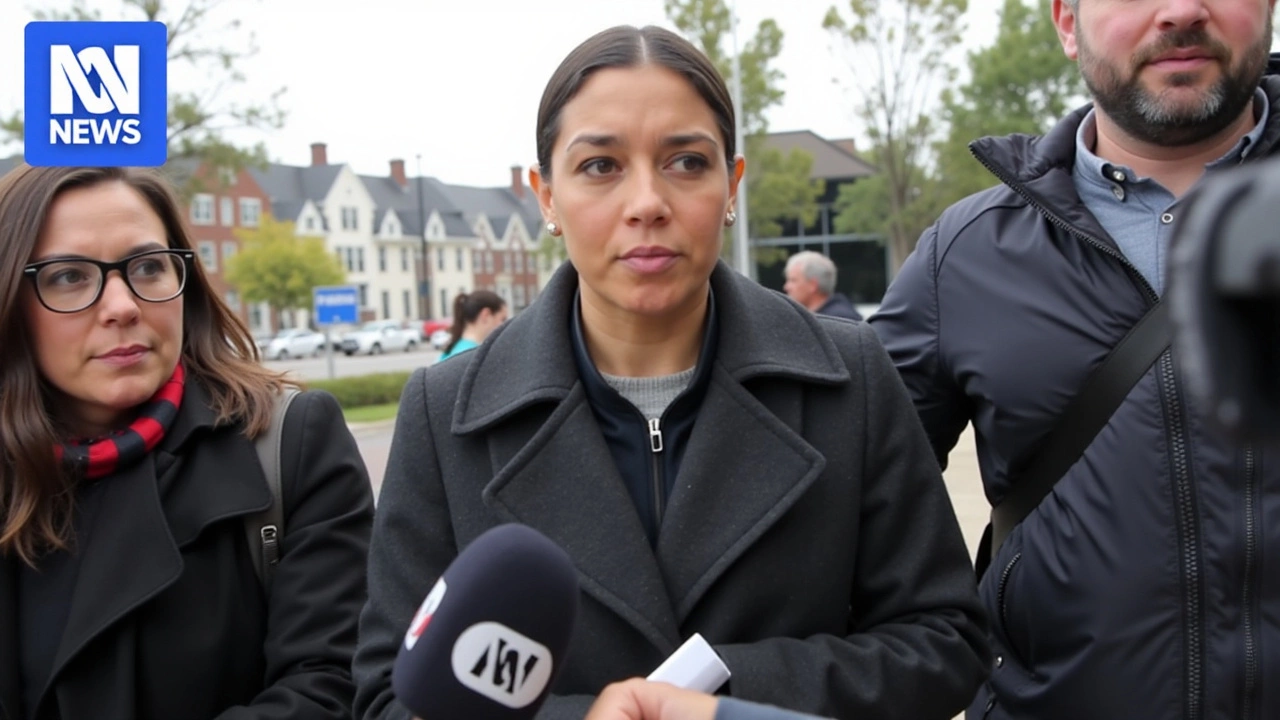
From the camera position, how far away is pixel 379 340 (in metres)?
55.1

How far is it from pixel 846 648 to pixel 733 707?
1.99 ft

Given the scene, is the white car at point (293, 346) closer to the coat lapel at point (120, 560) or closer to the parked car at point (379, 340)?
the parked car at point (379, 340)

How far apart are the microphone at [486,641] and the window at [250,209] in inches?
2922

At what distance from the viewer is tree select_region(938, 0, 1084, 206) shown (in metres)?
30.5

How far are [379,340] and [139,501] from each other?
53681 millimetres

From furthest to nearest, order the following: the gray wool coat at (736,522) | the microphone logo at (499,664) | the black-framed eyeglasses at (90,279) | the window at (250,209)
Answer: the window at (250,209) < the black-framed eyeglasses at (90,279) < the gray wool coat at (736,522) < the microphone logo at (499,664)

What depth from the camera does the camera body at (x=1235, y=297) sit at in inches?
23.3

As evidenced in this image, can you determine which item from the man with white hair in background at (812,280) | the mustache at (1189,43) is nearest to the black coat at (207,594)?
the mustache at (1189,43)

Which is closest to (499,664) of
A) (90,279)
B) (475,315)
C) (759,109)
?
(90,279)

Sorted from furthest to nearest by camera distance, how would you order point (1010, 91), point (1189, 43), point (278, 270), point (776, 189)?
point (278, 270) < point (776, 189) < point (1010, 91) < point (1189, 43)

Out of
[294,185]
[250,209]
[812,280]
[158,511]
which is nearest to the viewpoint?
[158,511]

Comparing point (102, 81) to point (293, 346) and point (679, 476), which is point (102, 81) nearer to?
point (679, 476)

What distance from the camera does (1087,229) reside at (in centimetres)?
245

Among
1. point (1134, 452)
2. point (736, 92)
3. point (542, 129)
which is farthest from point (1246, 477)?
point (736, 92)
